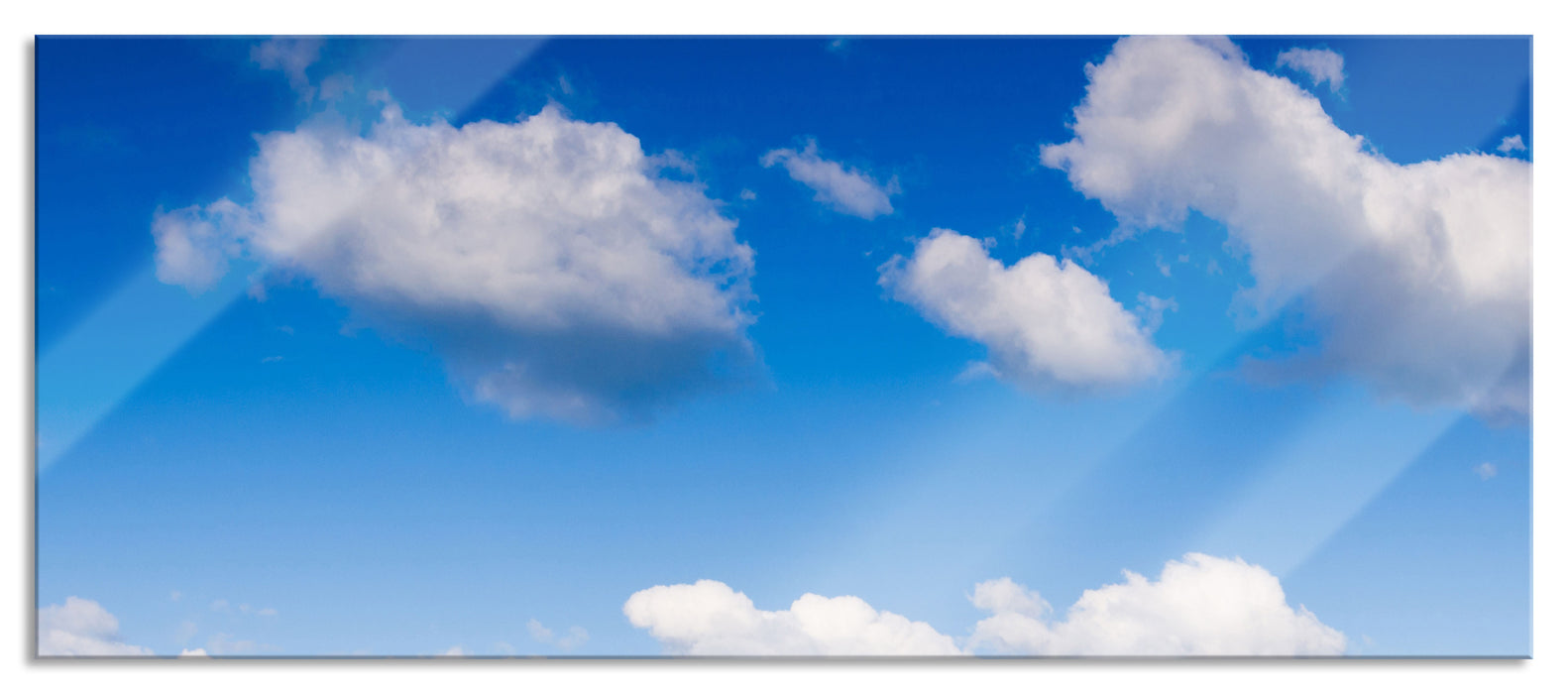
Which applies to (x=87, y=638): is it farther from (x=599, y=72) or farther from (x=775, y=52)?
(x=775, y=52)

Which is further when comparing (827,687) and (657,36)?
(657,36)

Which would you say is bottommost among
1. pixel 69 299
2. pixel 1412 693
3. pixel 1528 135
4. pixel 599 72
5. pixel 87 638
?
pixel 1412 693

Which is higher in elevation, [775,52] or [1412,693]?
[775,52]

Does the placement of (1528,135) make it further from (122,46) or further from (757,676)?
(122,46)

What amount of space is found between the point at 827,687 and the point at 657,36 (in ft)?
20.9

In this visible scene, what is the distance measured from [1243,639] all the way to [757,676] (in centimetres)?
441

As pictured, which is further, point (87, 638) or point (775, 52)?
point (775, 52)

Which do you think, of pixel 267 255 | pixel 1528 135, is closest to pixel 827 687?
pixel 267 255

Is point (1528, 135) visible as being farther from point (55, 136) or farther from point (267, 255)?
point (55, 136)

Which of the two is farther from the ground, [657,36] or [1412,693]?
[657,36]

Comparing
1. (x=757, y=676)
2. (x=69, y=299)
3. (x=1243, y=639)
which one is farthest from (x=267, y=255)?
(x=1243, y=639)

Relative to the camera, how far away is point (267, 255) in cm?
1012

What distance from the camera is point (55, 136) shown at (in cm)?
977

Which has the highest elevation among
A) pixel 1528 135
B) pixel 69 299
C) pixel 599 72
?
pixel 599 72
